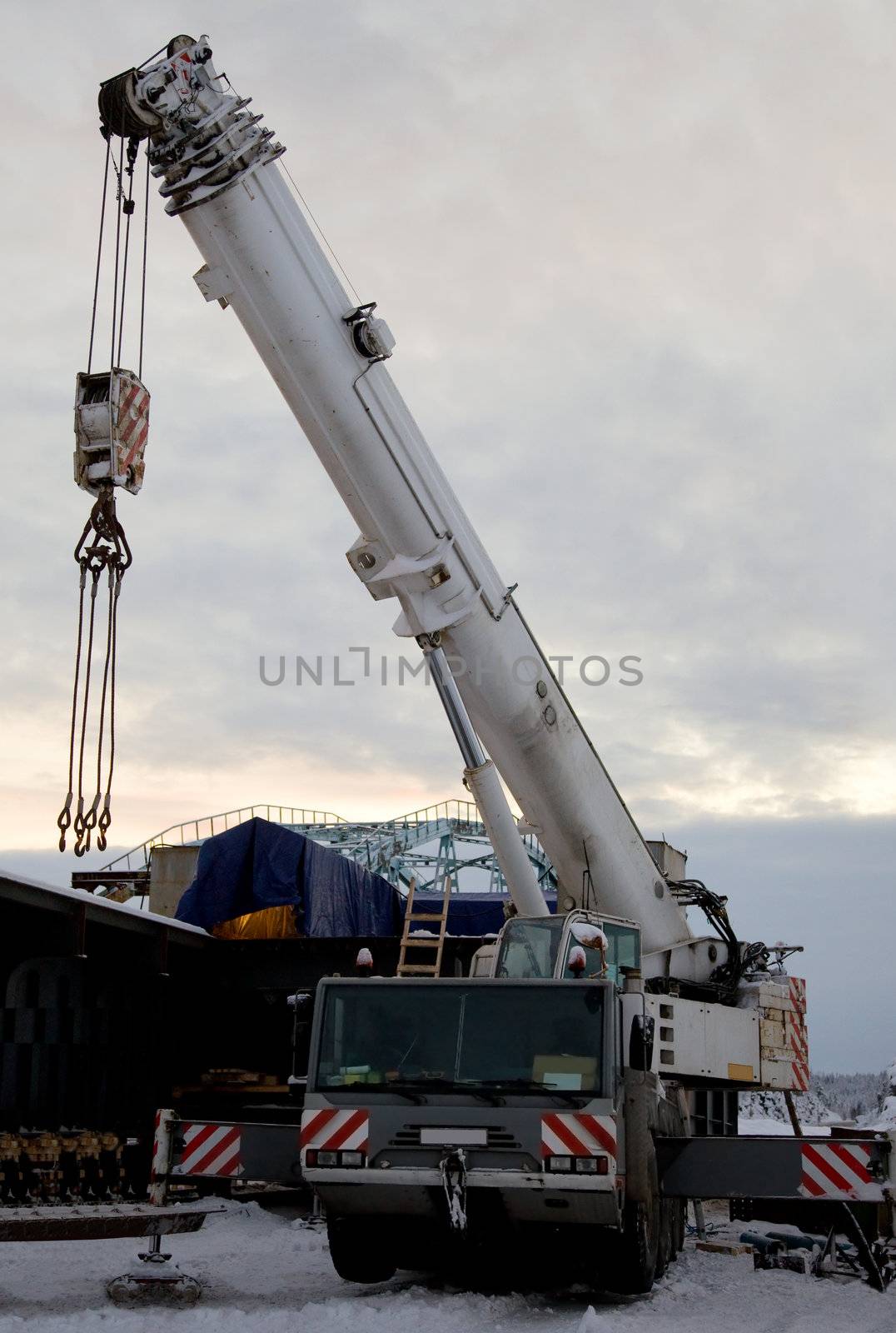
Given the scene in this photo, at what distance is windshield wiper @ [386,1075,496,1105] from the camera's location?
9609 millimetres

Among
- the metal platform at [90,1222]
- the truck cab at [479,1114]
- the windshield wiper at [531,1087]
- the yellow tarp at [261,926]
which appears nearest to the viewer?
the metal platform at [90,1222]

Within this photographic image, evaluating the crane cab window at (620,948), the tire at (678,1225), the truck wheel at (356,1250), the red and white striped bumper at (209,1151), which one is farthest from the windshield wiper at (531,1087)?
the tire at (678,1225)

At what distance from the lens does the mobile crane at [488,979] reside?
9.58 m

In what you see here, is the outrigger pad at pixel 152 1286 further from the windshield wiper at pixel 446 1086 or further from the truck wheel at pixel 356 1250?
the windshield wiper at pixel 446 1086

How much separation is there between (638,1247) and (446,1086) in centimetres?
188

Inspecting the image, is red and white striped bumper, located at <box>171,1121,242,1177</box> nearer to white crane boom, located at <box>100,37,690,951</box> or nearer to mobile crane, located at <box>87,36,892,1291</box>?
mobile crane, located at <box>87,36,892,1291</box>

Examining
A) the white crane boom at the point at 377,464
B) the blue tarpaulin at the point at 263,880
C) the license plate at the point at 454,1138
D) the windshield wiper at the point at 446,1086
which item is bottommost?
the license plate at the point at 454,1138

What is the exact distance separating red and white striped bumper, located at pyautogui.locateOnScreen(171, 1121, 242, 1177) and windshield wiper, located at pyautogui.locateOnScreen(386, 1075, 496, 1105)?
1.63 meters

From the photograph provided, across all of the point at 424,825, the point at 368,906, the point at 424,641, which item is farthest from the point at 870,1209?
the point at 424,825

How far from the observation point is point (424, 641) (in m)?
14.2

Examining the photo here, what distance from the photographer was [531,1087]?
31.5 feet

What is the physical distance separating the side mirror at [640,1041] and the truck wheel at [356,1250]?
2.51m

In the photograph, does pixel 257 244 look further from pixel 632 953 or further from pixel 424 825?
pixel 424 825

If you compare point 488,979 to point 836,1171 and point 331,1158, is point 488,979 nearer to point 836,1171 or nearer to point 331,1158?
point 331,1158
